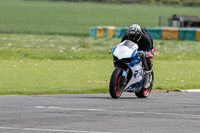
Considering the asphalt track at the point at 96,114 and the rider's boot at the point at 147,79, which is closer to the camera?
the asphalt track at the point at 96,114

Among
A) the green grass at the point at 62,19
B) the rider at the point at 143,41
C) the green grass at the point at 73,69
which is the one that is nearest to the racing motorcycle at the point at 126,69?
the rider at the point at 143,41

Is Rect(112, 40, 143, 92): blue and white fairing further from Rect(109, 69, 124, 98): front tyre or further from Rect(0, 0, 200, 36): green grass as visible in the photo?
Rect(0, 0, 200, 36): green grass

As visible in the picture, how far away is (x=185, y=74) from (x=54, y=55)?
763cm

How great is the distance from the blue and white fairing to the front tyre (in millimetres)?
183

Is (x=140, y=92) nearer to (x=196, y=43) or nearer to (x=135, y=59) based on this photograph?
(x=135, y=59)

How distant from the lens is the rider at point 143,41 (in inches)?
484

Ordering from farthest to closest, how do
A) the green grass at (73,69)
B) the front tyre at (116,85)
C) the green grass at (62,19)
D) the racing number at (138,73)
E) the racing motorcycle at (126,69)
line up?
1. the green grass at (62,19)
2. the green grass at (73,69)
3. the racing number at (138,73)
4. the racing motorcycle at (126,69)
5. the front tyre at (116,85)

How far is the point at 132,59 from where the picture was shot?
11984mm

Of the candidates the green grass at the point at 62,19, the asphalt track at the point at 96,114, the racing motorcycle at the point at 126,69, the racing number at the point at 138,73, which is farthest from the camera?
the green grass at the point at 62,19

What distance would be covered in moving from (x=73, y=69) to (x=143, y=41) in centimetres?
699

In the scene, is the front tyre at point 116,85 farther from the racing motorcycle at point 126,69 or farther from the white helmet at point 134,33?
the white helmet at point 134,33

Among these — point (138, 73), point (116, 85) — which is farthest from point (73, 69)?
point (116, 85)

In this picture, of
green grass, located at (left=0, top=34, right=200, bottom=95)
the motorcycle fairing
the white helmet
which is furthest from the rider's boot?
green grass, located at (left=0, top=34, right=200, bottom=95)

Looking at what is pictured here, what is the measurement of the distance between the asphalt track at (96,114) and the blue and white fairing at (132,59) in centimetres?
35
